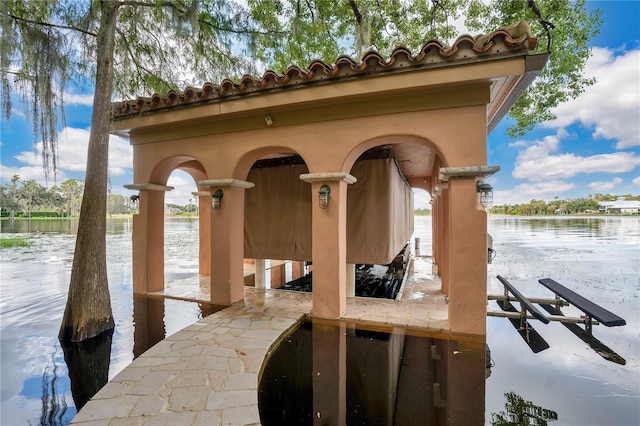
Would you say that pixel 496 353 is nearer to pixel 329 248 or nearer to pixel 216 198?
pixel 329 248

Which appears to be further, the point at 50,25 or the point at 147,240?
the point at 147,240

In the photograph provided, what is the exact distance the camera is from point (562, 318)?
496cm

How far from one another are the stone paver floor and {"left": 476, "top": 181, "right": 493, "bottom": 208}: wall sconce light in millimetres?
2135

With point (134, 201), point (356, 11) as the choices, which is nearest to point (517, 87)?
point (356, 11)

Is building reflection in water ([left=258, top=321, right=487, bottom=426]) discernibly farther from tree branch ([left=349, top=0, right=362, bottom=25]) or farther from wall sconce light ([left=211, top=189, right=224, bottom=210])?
tree branch ([left=349, top=0, right=362, bottom=25])

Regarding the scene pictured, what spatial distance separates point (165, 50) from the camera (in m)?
6.70

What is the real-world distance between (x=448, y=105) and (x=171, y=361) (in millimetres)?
5456

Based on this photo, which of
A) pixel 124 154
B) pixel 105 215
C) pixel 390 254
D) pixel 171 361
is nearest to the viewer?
pixel 171 361

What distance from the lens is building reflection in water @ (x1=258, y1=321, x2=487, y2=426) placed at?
2725mm

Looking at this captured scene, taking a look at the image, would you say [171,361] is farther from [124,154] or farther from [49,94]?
[124,154]

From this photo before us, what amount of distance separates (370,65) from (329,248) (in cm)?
317


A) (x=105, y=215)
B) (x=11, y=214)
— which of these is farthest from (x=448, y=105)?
(x=11, y=214)

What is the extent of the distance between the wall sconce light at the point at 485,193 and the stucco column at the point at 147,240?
6936 millimetres

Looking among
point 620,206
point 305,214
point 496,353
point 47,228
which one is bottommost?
point 496,353
